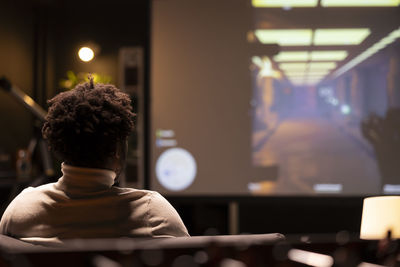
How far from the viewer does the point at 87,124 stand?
1416 mm

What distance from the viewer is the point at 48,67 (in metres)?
6.57

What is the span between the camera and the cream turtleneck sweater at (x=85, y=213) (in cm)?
132

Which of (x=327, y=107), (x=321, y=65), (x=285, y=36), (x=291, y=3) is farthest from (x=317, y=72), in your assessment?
(x=291, y=3)

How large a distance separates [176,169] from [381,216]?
413 cm

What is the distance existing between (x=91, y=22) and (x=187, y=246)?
6.45 meters

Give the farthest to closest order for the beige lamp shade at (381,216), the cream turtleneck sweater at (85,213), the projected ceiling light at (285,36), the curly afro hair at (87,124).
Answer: the projected ceiling light at (285,36) < the beige lamp shade at (381,216) < the curly afro hair at (87,124) < the cream turtleneck sweater at (85,213)

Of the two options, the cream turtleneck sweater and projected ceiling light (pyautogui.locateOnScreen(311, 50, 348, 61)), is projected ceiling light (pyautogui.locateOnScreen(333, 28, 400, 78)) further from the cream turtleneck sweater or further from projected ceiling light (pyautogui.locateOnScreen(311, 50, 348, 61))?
the cream turtleneck sweater

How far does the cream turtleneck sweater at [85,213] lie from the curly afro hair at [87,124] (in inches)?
3.1

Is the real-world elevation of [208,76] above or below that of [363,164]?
above

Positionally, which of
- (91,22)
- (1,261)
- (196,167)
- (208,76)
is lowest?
(196,167)

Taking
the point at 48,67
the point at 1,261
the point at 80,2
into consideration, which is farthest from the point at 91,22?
the point at 1,261

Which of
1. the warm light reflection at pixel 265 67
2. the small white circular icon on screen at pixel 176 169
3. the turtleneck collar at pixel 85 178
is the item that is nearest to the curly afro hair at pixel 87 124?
the turtleneck collar at pixel 85 178

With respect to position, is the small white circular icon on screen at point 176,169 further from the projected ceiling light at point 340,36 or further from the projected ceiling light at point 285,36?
the projected ceiling light at point 340,36

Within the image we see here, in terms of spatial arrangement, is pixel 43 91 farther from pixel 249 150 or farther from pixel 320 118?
pixel 320 118
